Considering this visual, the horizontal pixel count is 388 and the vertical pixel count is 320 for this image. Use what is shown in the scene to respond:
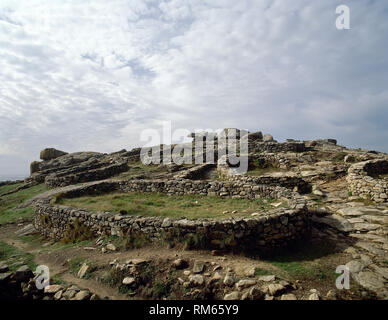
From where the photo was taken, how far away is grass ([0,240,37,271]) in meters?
7.77

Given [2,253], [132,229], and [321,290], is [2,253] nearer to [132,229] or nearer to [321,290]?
[132,229]

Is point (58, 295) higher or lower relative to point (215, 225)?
lower

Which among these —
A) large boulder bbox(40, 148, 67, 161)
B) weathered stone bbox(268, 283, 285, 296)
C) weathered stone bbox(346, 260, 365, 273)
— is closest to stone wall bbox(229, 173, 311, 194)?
weathered stone bbox(346, 260, 365, 273)

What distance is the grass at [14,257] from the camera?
25.5 feet

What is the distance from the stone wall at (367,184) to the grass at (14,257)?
14.9 m

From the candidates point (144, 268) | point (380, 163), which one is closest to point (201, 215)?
point (144, 268)

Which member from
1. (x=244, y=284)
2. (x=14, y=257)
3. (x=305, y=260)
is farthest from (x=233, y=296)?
(x=14, y=257)

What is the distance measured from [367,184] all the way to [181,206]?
371 inches

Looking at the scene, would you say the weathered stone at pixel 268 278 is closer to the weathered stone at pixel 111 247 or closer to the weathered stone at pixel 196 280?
the weathered stone at pixel 196 280

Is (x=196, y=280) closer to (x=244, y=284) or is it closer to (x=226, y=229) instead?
(x=244, y=284)

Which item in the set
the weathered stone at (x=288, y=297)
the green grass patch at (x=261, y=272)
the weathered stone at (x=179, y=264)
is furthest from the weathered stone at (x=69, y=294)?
the weathered stone at (x=288, y=297)

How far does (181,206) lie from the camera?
1069cm

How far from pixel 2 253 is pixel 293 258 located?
11867mm

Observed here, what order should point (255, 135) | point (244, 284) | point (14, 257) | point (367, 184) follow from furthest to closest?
point (255, 135)
point (367, 184)
point (14, 257)
point (244, 284)
